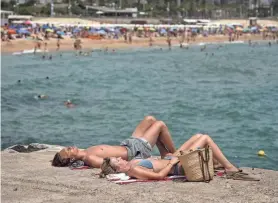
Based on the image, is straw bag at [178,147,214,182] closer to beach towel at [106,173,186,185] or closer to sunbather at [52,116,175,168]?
beach towel at [106,173,186,185]

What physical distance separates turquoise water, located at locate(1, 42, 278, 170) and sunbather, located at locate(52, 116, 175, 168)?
3251 millimetres

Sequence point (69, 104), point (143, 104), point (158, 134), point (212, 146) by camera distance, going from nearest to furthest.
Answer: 1. point (212, 146)
2. point (158, 134)
3. point (69, 104)
4. point (143, 104)

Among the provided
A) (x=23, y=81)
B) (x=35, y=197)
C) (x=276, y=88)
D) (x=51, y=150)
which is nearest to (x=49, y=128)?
(x=51, y=150)

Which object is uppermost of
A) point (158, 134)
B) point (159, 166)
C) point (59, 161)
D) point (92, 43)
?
point (158, 134)

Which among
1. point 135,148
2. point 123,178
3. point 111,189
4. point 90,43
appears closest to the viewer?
point 111,189

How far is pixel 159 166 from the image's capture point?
266 inches

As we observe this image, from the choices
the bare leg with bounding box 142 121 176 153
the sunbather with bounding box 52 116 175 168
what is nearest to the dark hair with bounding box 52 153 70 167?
the sunbather with bounding box 52 116 175 168

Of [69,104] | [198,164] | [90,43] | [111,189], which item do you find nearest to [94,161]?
[111,189]

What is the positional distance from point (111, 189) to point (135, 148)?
99 centimetres

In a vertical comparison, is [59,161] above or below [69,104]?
above

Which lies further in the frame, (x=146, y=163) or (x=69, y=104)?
(x=69, y=104)

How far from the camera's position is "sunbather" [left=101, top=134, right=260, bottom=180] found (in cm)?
666

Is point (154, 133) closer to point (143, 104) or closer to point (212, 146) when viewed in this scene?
point (212, 146)

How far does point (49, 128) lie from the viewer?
47.1 feet
